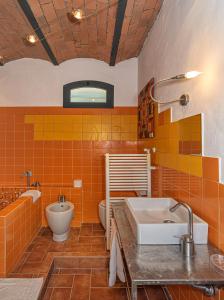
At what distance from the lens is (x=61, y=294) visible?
7.77ft

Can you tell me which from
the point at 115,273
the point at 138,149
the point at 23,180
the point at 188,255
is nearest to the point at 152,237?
the point at 188,255

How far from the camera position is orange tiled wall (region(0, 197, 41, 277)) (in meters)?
2.40

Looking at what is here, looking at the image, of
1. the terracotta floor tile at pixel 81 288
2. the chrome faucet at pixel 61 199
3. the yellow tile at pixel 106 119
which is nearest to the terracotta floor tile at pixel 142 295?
the terracotta floor tile at pixel 81 288

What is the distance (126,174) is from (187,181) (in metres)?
1.35

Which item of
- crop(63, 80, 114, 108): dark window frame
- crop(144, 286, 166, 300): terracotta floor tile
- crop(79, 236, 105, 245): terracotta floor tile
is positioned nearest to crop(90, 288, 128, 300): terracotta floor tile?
crop(144, 286, 166, 300): terracotta floor tile

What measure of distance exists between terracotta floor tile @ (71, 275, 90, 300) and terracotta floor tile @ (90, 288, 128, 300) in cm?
6

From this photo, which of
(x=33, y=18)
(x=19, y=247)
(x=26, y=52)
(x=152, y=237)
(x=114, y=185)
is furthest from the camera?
(x=26, y=52)

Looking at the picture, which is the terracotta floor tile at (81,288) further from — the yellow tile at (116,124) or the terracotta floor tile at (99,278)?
the yellow tile at (116,124)

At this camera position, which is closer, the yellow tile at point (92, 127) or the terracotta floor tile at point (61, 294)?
the terracotta floor tile at point (61, 294)

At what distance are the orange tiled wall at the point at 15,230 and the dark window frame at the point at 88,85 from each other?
5.61ft

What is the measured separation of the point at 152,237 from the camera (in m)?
1.45

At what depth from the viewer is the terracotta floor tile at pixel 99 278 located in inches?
100

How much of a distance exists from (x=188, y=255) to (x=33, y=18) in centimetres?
262

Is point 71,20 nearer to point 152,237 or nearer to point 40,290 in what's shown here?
point 152,237
